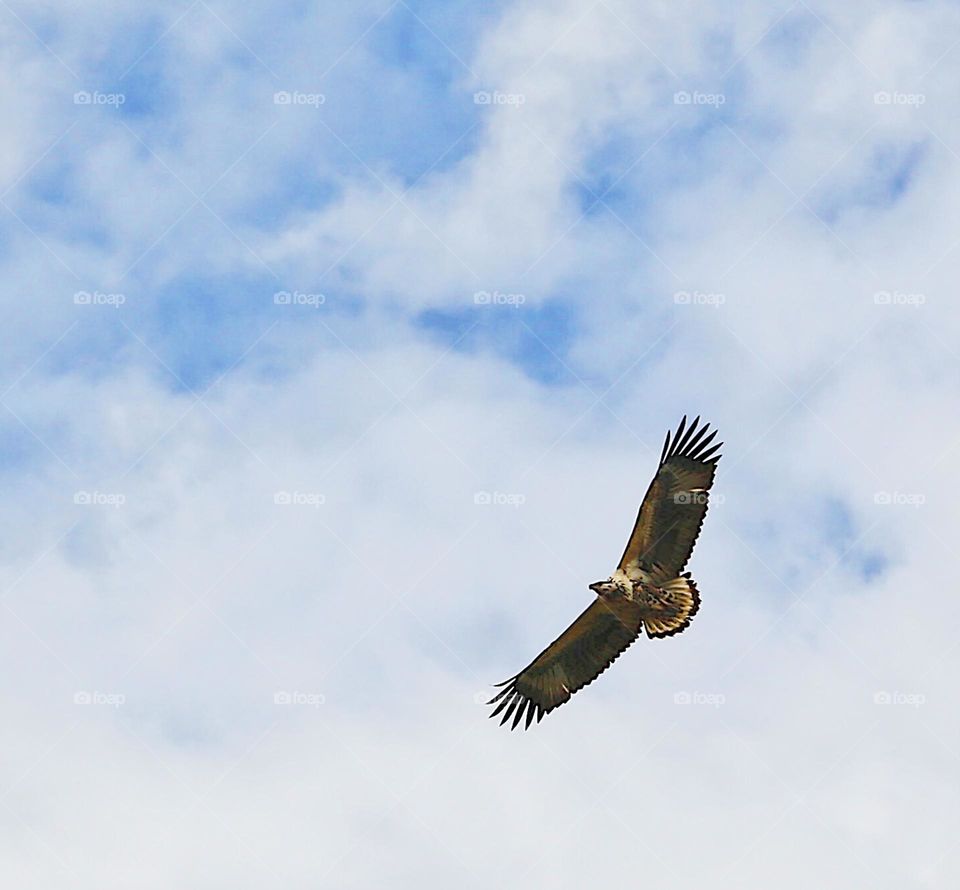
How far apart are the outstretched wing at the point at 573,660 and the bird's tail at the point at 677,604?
0.55m

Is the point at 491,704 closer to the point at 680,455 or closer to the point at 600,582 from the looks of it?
the point at 600,582

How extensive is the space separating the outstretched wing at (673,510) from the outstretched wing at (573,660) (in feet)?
3.37

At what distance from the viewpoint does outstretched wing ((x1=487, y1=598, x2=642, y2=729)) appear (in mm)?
30234

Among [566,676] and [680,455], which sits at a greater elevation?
[680,455]

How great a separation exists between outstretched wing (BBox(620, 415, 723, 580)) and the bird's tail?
0.22m

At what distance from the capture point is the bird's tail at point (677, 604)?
29.7 metres

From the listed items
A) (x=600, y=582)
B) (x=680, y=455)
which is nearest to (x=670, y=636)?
(x=600, y=582)

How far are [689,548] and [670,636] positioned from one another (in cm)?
185

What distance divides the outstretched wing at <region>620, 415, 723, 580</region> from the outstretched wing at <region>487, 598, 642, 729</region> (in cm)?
103

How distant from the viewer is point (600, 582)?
29.7 m

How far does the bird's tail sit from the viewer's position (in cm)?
2973

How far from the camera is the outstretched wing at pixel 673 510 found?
29.6 m

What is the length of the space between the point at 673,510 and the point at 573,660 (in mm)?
4044

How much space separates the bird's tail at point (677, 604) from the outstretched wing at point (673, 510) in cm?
22
